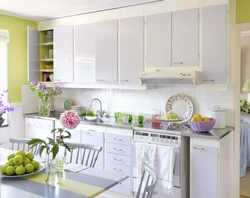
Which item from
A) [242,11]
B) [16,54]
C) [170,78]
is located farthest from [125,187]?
[16,54]

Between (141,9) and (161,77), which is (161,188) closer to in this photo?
(161,77)

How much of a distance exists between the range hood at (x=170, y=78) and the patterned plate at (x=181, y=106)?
294mm

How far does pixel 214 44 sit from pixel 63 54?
230 centimetres

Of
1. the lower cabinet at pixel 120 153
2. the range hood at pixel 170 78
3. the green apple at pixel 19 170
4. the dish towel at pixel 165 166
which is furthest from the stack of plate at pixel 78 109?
the green apple at pixel 19 170

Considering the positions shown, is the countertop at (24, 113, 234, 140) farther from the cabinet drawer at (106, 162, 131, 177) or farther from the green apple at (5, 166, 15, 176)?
the green apple at (5, 166, 15, 176)

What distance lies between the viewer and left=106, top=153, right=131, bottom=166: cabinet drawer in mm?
3488

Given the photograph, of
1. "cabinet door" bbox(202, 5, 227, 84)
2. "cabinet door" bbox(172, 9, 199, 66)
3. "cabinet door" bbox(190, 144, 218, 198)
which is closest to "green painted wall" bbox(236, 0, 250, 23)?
"cabinet door" bbox(202, 5, 227, 84)

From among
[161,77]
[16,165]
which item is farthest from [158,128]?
[16,165]

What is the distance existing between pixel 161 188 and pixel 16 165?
174 centimetres

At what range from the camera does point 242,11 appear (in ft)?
10.5

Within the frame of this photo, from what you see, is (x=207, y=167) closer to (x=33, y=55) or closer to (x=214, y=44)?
(x=214, y=44)

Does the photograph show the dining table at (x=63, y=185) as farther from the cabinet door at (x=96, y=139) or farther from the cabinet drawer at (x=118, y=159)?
the cabinet door at (x=96, y=139)

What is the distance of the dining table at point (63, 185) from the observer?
67.4 inches

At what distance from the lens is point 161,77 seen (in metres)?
3.32
